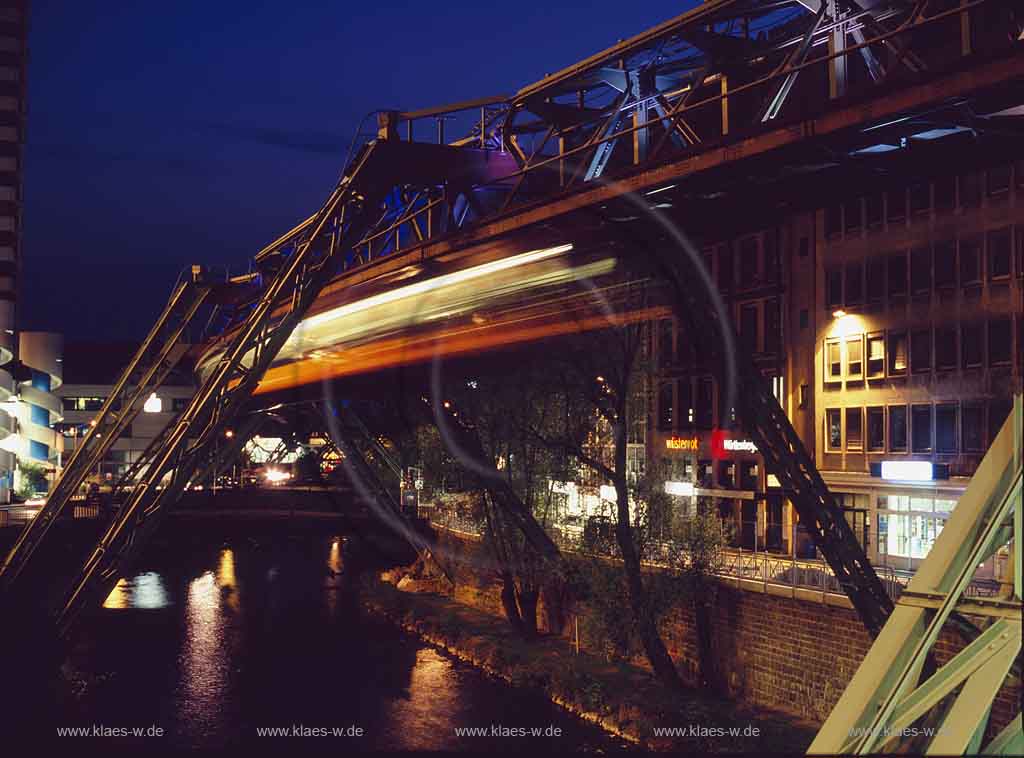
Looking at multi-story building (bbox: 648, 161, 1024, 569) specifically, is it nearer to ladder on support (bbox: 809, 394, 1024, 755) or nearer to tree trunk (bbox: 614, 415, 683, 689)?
tree trunk (bbox: 614, 415, 683, 689)

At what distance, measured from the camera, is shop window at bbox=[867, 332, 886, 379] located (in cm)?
3781

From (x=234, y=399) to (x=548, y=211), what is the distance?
1090 centimetres

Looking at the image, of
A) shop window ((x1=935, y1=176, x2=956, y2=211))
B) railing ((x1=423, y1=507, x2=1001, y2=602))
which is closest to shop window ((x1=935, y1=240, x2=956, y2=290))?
shop window ((x1=935, y1=176, x2=956, y2=211))

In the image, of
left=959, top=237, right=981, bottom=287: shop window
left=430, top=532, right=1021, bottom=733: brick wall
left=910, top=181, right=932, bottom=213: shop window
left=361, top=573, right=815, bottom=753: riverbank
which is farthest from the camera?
left=910, top=181, right=932, bottom=213: shop window

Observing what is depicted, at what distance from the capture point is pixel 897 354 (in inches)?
1469

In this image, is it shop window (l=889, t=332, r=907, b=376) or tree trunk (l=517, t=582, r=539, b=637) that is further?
tree trunk (l=517, t=582, r=539, b=637)

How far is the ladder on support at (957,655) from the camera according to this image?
546cm

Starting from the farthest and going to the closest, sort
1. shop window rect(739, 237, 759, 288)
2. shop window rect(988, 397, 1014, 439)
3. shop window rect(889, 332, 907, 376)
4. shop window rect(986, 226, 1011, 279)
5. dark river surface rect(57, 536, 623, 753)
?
shop window rect(739, 237, 759, 288)
shop window rect(889, 332, 907, 376)
shop window rect(988, 397, 1014, 439)
shop window rect(986, 226, 1011, 279)
dark river surface rect(57, 536, 623, 753)

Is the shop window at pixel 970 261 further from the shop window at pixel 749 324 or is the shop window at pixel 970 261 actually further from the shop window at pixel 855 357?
the shop window at pixel 749 324

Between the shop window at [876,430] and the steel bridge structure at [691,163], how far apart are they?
460 inches

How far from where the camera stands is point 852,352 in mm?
39156

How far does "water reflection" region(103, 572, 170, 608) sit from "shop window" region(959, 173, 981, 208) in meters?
33.5

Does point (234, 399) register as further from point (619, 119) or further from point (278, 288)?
point (619, 119)

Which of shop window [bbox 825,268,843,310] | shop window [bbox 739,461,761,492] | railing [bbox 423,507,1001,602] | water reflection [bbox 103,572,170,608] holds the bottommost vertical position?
water reflection [bbox 103,572,170,608]
